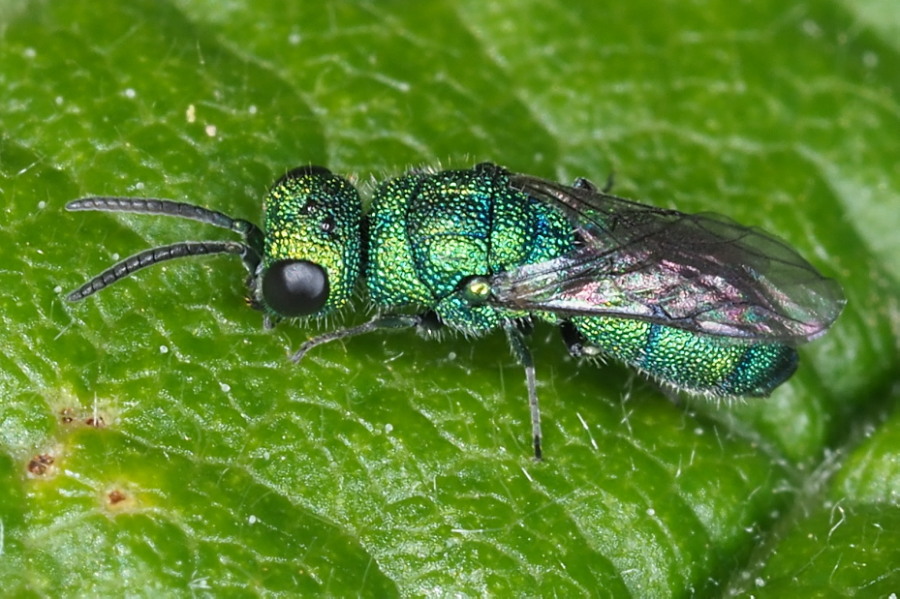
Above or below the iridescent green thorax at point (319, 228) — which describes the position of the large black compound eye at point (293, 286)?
below

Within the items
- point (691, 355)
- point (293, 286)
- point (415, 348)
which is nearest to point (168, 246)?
point (293, 286)

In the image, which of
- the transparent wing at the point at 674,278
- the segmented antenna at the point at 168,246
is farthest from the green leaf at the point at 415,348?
the transparent wing at the point at 674,278

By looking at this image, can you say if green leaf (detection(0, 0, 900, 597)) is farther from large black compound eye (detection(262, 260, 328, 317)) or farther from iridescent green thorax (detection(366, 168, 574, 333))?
iridescent green thorax (detection(366, 168, 574, 333))

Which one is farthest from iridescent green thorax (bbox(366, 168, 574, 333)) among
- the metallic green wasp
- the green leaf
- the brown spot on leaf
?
the brown spot on leaf

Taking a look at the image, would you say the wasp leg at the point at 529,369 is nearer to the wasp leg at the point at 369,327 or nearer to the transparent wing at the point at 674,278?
the transparent wing at the point at 674,278

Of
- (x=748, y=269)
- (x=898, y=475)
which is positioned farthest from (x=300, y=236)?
(x=898, y=475)

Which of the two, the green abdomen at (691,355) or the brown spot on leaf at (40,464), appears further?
the green abdomen at (691,355)

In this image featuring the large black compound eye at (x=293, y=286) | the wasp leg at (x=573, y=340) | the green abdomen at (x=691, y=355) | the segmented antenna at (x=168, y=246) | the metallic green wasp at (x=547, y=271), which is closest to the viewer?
the segmented antenna at (x=168, y=246)

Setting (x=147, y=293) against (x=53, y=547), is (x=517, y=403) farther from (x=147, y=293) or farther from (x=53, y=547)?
(x=53, y=547)

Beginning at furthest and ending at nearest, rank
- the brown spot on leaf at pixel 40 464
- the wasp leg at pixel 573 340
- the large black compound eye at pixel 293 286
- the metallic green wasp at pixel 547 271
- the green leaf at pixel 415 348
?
1. the wasp leg at pixel 573 340
2. the metallic green wasp at pixel 547 271
3. the large black compound eye at pixel 293 286
4. the green leaf at pixel 415 348
5. the brown spot on leaf at pixel 40 464
